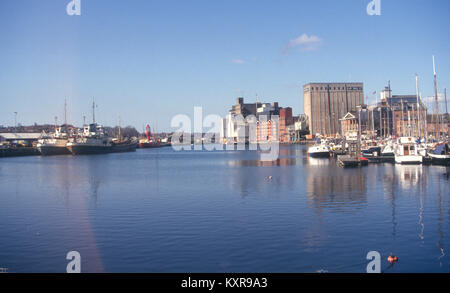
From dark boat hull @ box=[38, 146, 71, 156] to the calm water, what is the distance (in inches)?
3900

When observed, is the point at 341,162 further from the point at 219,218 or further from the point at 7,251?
the point at 7,251

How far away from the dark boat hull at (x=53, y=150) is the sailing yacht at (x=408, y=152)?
105 metres

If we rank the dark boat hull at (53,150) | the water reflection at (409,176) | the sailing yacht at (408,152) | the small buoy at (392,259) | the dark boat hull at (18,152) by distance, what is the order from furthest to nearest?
the dark boat hull at (53,150) → the dark boat hull at (18,152) → the sailing yacht at (408,152) → the water reflection at (409,176) → the small buoy at (392,259)

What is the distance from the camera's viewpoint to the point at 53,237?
24.2 m

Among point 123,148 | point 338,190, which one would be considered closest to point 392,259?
point 338,190

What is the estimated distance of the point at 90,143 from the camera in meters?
146

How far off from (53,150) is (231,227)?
413 ft

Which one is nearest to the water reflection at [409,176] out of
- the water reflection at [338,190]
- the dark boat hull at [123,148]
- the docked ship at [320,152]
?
the water reflection at [338,190]

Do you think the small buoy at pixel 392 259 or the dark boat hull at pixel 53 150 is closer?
the small buoy at pixel 392 259

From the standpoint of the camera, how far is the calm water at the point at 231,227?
19156 millimetres

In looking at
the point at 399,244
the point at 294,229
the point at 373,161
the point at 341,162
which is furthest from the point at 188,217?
the point at 373,161

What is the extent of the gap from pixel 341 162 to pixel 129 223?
46.4 m

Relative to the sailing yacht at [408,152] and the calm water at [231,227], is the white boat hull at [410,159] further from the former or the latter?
the calm water at [231,227]
